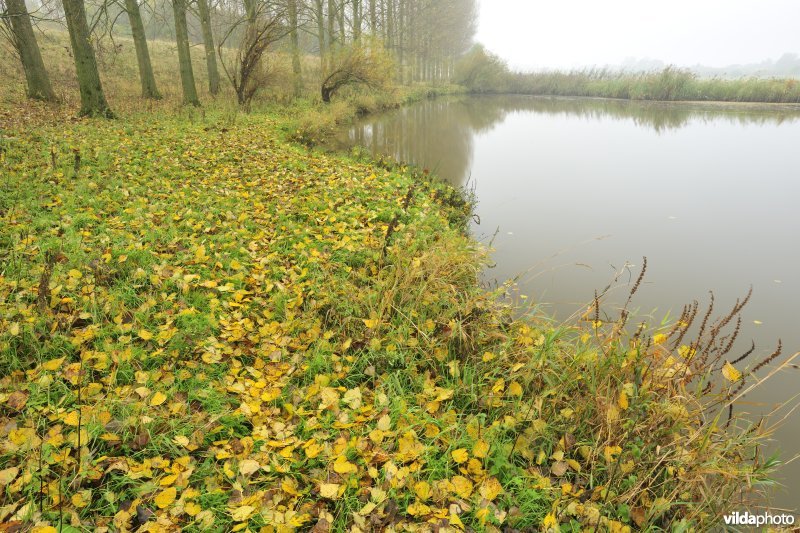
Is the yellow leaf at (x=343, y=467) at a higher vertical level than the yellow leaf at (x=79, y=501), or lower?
lower

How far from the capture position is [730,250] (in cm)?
600

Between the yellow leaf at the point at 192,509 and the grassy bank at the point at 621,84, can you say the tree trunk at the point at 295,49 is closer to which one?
the yellow leaf at the point at 192,509

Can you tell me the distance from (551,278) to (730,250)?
2943 millimetres

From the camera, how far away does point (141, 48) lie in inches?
489

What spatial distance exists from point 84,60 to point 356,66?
10050 mm

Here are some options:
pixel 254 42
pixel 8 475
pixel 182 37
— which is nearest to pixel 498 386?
Result: pixel 8 475

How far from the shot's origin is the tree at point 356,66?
16812 millimetres

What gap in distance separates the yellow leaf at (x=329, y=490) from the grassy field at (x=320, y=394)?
1 centimetres

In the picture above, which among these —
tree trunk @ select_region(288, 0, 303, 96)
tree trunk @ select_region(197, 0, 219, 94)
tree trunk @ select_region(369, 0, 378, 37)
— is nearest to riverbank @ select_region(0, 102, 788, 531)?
tree trunk @ select_region(197, 0, 219, 94)

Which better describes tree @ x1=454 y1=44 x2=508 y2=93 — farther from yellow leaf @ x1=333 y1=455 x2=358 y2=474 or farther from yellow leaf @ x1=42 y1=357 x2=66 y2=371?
yellow leaf @ x1=333 y1=455 x2=358 y2=474

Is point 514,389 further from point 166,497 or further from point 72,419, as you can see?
point 72,419

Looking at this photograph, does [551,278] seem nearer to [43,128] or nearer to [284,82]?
[43,128]

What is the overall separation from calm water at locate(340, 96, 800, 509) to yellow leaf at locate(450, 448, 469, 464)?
6.48 ft

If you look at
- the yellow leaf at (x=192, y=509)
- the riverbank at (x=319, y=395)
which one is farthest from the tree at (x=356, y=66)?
the yellow leaf at (x=192, y=509)
